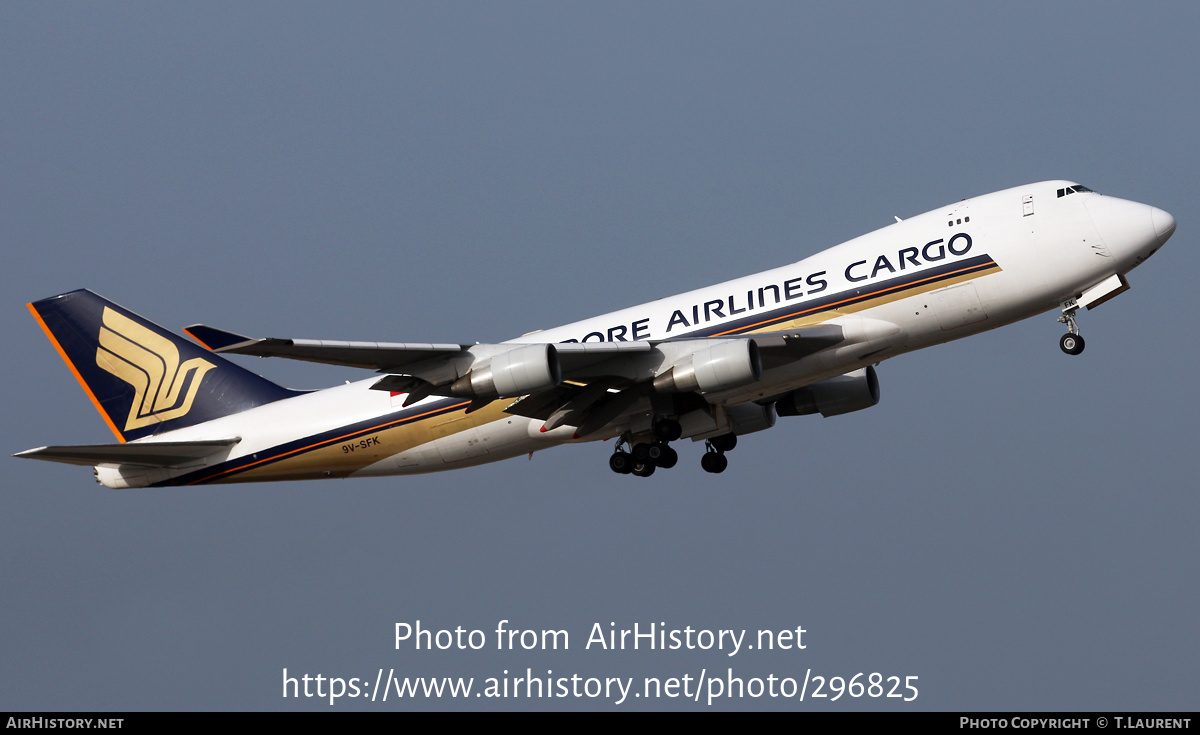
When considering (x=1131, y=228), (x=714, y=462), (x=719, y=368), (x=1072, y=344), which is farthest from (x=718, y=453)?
(x=1131, y=228)

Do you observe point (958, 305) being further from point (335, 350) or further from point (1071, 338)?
point (335, 350)

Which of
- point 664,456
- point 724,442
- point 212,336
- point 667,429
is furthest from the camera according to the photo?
point 724,442

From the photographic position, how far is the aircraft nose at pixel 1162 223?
92.3ft

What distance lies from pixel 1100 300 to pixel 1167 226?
226 cm

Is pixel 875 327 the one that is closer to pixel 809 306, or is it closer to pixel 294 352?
pixel 809 306

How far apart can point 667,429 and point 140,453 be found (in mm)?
14388

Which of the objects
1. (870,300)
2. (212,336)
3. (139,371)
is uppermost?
(139,371)

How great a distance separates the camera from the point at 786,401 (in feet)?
115

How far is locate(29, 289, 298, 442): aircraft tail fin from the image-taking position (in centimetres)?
3547

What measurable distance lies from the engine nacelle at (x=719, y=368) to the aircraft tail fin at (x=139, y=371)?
12629mm

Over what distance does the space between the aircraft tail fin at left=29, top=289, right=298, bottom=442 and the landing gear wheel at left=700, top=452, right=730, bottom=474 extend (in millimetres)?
12205

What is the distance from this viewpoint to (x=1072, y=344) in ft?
96.0

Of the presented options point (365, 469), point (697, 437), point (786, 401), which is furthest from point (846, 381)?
point (365, 469)

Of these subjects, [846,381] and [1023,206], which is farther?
[846,381]
